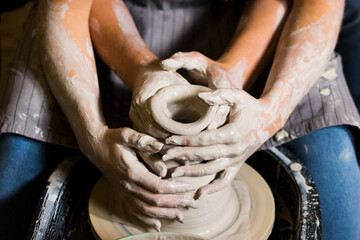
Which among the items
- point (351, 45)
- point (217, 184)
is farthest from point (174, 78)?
point (351, 45)

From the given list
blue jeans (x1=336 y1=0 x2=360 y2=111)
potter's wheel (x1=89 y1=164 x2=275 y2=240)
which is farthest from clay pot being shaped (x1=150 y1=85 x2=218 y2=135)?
blue jeans (x1=336 y1=0 x2=360 y2=111)

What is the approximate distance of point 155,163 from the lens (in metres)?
1.06

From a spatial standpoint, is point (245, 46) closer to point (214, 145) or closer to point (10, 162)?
point (214, 145)

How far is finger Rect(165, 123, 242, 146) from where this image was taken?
999mm

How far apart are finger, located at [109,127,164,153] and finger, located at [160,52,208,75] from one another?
0.62ft

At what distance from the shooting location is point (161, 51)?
5.08ft

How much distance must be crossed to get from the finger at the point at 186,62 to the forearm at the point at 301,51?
0.61 feet

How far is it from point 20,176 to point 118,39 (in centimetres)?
52

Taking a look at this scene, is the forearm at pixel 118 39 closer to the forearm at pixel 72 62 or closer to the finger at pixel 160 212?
the forearm at pixel 72 62

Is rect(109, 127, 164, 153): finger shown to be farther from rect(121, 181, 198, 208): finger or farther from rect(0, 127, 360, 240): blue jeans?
rect(0, 127, 360, 240): blue jeans

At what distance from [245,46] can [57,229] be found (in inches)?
29.4

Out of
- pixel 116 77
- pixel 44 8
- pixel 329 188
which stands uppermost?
pixel 44 8

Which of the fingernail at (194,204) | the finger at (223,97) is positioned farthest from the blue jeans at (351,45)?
the fingernail at (194,204)

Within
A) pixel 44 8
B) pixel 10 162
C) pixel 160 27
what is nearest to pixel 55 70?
pixel 44 8
